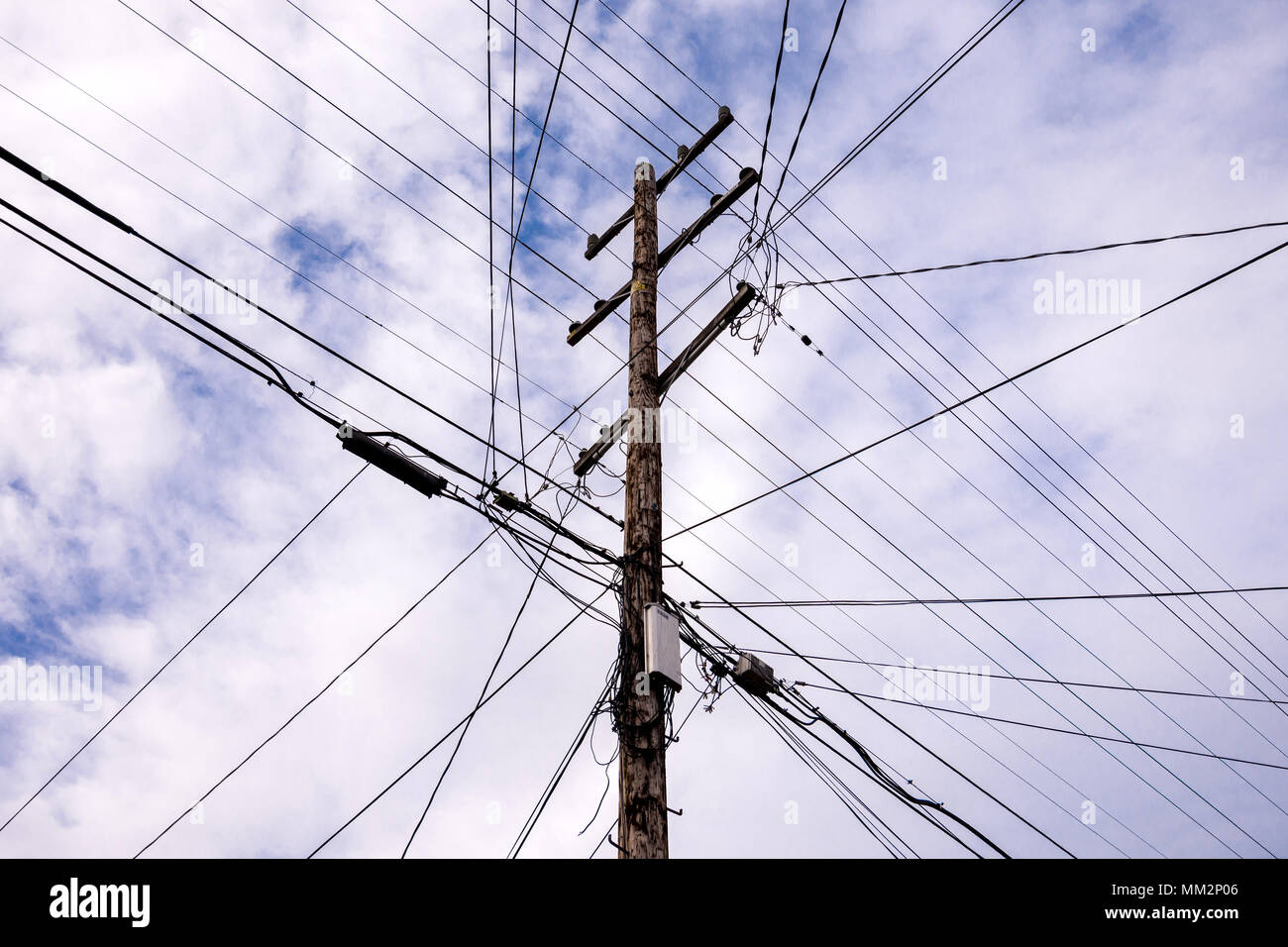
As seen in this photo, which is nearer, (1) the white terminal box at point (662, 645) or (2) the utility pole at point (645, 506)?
(2) the utility pole at point (645, 506)

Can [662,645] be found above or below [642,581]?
below

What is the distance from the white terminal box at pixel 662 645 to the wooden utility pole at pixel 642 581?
92 mm

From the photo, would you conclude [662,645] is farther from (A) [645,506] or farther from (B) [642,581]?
(A) [645,506]

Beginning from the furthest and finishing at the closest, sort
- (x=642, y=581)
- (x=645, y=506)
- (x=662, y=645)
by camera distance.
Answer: (x=645, y=506), (x=642, y=581), (x=662, y=645)

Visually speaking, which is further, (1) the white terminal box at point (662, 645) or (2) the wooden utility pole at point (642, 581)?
(1) the white terminal box at point (662, 645)

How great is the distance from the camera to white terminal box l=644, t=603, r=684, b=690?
20.8 ft

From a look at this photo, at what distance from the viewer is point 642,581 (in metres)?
6.74

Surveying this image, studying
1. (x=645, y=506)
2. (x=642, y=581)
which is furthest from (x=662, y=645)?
(x=645, y=506)

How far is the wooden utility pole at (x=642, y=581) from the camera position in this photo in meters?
5.73

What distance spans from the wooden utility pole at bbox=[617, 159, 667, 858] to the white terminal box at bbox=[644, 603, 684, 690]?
9 centimetres

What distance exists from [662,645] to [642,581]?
561mm

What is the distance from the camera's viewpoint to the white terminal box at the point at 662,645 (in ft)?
20.8
